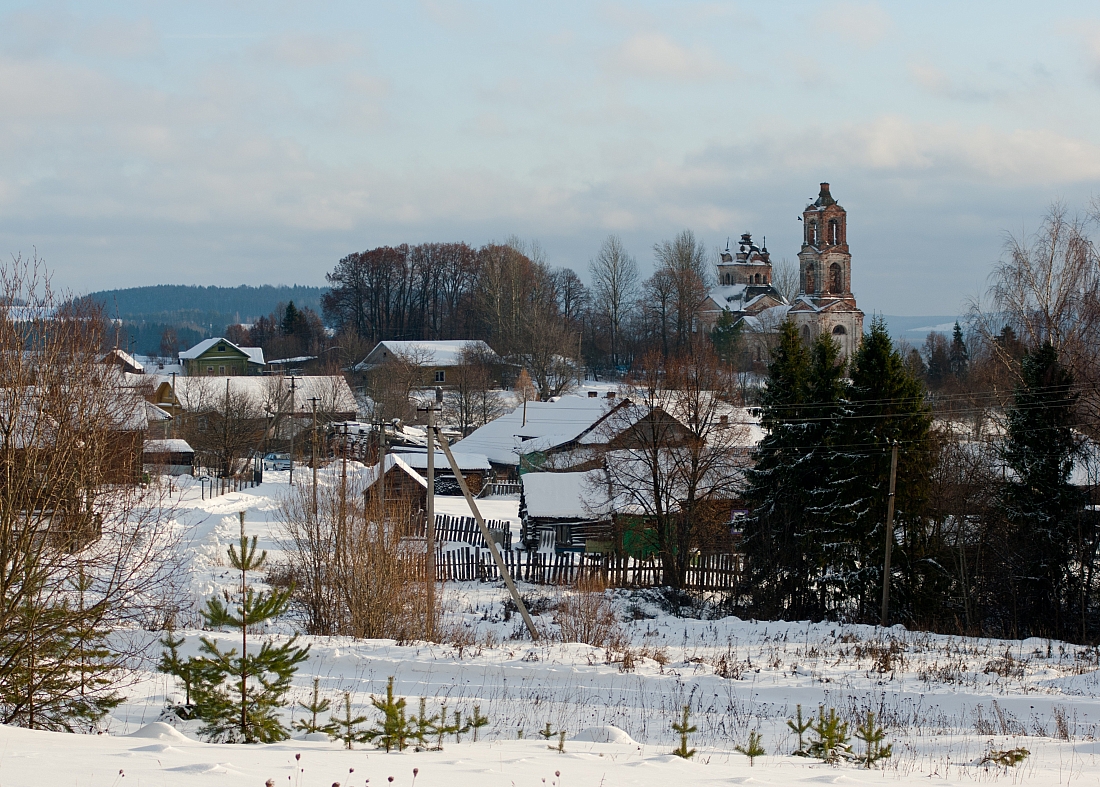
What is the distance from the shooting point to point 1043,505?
74.1 feet

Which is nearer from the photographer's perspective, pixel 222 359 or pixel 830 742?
pixel 830 742

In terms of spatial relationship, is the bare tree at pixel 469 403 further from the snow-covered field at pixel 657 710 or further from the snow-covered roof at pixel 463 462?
the snow-covered field at pixel 657 710

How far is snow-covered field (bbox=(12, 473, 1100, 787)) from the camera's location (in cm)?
675

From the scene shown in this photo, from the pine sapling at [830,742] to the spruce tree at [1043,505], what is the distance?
→ 16065mm

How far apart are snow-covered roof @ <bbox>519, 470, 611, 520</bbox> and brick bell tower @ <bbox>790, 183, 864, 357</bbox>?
52.2 m

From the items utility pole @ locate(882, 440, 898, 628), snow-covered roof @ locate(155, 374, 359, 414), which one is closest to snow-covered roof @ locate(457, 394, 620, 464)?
snow-covered roof @ locate(155, 374, 359, 414)

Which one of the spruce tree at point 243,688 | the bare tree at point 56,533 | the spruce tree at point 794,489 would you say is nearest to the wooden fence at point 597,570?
the spruce tree at point 794,489

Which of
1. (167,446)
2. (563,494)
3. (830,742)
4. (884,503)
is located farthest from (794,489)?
(167,446)

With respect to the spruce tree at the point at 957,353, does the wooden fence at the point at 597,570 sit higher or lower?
lower

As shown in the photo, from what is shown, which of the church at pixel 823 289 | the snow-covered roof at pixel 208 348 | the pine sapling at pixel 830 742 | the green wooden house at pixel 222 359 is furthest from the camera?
the snow-covered roof at pixel 208 348

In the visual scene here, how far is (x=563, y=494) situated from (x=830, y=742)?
23.7 metres

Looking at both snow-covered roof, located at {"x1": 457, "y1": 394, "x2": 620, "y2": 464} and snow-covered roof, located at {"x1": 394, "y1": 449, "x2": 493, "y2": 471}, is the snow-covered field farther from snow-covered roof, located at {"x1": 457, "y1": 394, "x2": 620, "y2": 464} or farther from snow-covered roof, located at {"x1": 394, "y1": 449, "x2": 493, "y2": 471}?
snow-covered roof, located at {"x1": 457, "y1": 394, "x2": 620, "y2": 464}

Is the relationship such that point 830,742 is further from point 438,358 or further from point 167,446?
point 438,358

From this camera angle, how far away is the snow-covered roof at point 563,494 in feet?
101
